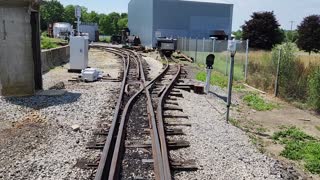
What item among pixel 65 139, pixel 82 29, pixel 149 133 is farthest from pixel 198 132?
pixel 82 29

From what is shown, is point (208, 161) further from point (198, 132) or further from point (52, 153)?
point (52, 153)

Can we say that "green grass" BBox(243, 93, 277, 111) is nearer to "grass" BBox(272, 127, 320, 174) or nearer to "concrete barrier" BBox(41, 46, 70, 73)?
"grass" BBox(272, 127, 320, 174)

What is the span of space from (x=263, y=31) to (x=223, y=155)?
49.3 m

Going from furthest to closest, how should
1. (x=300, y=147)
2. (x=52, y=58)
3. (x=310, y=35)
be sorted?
(x=310, y=35) < (x=52, y=58) < (x=300, y=147)

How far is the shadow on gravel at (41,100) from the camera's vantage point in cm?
1010

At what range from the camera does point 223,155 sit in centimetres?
659

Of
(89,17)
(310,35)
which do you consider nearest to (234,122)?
(310,35)

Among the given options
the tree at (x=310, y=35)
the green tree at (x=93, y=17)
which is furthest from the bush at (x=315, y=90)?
the green tree at (x=93, y=17)

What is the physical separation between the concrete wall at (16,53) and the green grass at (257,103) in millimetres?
6593

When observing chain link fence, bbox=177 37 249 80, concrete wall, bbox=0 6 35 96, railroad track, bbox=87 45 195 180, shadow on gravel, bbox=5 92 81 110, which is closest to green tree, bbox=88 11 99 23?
chain link fence, bbox=177 37 249 80

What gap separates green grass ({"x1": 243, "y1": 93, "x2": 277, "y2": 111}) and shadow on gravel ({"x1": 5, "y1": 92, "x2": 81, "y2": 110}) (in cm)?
532

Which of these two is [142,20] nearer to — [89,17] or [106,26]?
[106,26]

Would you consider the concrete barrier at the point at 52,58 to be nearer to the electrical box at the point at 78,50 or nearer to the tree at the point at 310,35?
the electrical box at the point at 78,50

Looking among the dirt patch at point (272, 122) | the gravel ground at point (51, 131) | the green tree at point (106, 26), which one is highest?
the green tree at point (106, 26)
